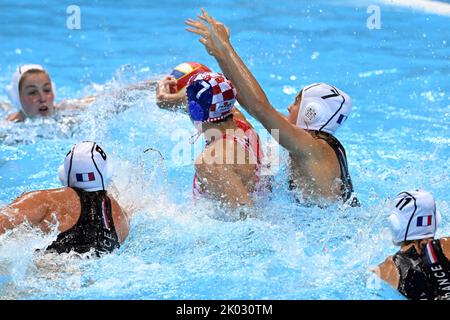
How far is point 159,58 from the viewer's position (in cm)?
882

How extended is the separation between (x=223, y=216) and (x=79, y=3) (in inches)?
262

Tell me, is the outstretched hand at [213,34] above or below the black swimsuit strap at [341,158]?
above

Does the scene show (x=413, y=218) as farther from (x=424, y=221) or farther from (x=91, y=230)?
(x=91, y=230)

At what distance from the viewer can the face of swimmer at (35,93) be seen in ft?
23.2

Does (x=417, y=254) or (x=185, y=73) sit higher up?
(x=185, y=73)

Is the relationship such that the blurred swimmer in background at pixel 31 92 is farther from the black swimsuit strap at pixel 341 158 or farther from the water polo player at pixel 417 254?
the water polo player at pixel 417 254

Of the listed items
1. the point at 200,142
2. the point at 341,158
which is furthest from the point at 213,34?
the point at 200,142

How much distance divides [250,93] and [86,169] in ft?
3.35

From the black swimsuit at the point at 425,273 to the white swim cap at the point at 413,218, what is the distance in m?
0.08

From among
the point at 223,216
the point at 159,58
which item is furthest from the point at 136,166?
the point at 159,58

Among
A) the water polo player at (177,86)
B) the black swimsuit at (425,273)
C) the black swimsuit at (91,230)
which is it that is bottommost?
the black swimsuit at (425,273)

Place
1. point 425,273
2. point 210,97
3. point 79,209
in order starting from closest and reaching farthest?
point 425,273 < point 79,209 < point 210,97

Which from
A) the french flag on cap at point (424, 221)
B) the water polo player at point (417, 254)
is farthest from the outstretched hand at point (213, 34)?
the french flag on cap at point (424, 221)

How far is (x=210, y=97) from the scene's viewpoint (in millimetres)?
4520
